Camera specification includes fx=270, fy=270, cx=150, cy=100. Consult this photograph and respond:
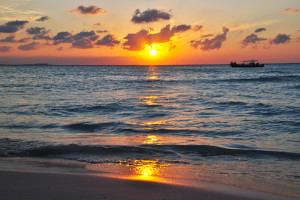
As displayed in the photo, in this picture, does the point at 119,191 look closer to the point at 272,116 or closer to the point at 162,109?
the point at 272,116

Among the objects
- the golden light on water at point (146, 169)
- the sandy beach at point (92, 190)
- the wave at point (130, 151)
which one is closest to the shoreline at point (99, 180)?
the sandy beach at point (92, 190)

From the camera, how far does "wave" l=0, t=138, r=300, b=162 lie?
8.00 meters

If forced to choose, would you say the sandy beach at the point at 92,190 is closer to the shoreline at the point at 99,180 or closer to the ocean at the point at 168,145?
the shoreline at the point at 99,180

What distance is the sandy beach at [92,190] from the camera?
479 centimetres

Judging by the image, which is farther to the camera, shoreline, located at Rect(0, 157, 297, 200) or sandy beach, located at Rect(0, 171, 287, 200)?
shoreline, located at Rect(0, 157, 297, 200)

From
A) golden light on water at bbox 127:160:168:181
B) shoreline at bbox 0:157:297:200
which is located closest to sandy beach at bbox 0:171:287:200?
shoreline at bbox 0:157:297:200

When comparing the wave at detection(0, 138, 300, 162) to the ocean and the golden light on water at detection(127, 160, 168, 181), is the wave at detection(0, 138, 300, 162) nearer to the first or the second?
the ocean

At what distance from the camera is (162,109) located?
18328 mm

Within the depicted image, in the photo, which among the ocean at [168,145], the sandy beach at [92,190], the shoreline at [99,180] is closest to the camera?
the sandy beach at [92,190]

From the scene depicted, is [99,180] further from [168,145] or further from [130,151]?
→ [168,145]

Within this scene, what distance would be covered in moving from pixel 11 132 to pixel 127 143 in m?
5.19

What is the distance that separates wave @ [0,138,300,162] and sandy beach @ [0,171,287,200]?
224 centimetres

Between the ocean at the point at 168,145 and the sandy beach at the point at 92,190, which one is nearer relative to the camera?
the sandy beach at the point at 92,190

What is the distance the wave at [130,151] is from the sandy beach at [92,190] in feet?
7.36
